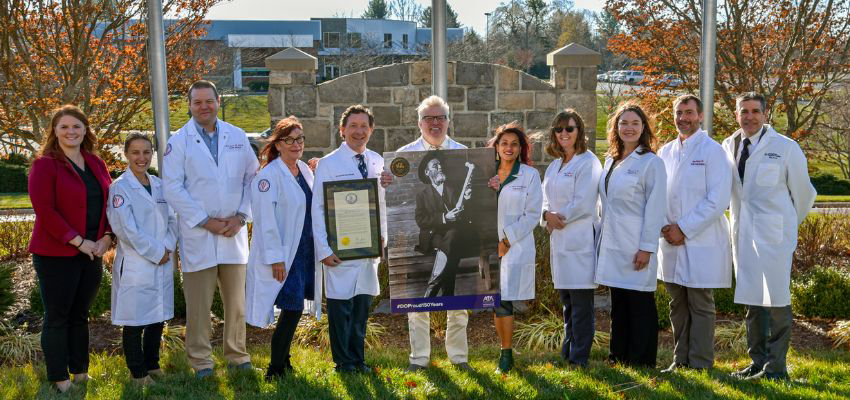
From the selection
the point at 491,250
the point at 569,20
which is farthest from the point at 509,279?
the point at 569,20

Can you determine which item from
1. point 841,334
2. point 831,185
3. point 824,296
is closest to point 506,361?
point 841,334

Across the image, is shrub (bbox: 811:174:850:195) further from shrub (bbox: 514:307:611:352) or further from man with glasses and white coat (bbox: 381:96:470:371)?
man with glasses and white coat (bbox: 381:96:470:371)

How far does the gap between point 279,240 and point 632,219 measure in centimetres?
250

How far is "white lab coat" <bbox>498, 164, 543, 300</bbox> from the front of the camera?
18.5 ft

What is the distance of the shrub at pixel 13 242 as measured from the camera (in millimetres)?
11070

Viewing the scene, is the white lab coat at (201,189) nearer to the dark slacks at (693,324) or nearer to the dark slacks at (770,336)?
the dark slacks at (693,324)

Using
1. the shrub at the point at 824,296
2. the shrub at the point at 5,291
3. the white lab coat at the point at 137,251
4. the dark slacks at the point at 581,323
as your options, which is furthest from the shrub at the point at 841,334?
the shrub at the point at 5,291

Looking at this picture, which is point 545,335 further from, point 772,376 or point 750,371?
point 772,376

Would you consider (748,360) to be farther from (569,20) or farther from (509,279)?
(569,20)

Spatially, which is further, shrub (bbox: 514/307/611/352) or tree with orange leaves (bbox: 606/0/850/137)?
tree with orange leaves (bbox: 606/0/850/137)

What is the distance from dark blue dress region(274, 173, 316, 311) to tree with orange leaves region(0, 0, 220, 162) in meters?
6.15

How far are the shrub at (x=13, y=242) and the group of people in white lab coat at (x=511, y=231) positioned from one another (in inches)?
261

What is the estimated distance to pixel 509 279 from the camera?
5.70 m

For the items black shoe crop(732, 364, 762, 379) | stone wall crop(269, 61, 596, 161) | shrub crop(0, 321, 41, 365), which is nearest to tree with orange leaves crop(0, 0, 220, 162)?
stone wall crop(269, 61, 596, 161)
